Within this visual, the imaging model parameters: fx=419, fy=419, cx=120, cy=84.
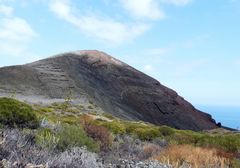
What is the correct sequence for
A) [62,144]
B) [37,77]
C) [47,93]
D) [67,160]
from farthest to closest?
[37,77] → [47,93] → [62,144] → [67,160]

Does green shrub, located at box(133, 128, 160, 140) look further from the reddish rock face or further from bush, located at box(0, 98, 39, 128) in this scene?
the reddish rock face

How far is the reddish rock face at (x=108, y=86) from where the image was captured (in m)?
74.4

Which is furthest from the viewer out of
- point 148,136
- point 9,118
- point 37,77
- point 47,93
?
point 37,77

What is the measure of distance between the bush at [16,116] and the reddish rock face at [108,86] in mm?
55644

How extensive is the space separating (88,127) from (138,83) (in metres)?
76.8

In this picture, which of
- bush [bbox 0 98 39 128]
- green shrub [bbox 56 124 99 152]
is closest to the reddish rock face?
bush [bbox 0 98 39 128]

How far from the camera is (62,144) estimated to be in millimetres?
10594

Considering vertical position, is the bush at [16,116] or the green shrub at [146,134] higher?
the bush at [16,116]

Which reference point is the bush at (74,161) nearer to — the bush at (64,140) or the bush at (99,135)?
the bush at (64,140)

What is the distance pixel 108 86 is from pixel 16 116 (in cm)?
7317

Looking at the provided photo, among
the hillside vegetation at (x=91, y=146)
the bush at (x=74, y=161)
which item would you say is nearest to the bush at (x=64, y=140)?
the hillside vegetation at (x=91, y=146)

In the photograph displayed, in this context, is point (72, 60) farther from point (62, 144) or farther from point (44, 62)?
point (62, 144)

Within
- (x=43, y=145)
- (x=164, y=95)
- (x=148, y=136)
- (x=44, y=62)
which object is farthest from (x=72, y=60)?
(x=43, y=145)

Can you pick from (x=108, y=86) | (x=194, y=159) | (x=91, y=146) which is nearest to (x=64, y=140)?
(x=91, y=146)
